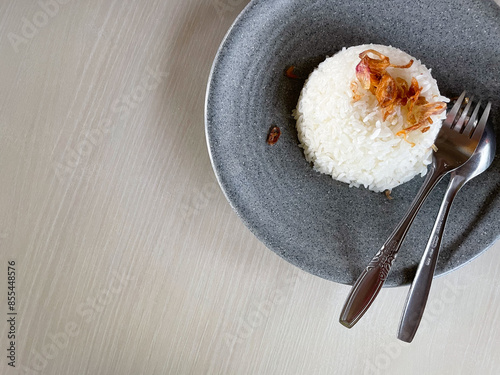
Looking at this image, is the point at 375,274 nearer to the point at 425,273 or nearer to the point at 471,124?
the point at 425,273

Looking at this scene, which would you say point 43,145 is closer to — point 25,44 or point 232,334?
point 25,44

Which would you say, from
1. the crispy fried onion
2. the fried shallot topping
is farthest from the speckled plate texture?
the crispy fried onion

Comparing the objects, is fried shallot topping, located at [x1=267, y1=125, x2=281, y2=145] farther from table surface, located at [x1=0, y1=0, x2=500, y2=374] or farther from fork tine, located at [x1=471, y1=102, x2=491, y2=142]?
fork tine, located at [x1=471, y1=102, x2=491, y2=142]

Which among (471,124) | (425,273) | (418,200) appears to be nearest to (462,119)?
(471,124)

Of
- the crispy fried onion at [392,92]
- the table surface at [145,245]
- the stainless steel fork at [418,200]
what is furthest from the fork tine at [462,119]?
the table surface at [145,245]

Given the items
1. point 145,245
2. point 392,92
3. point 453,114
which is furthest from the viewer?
point 145,245
